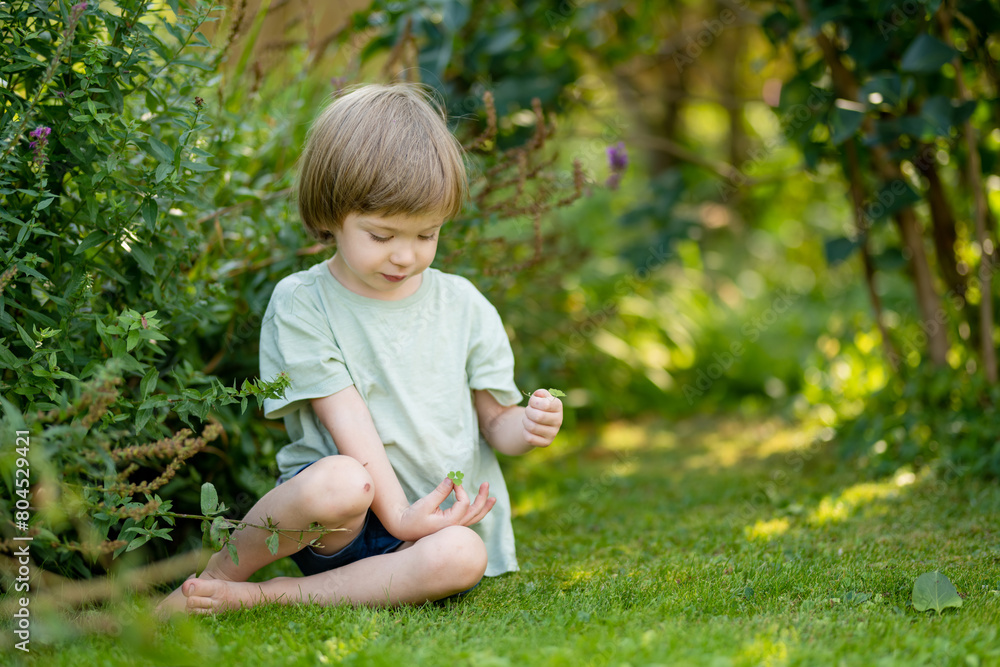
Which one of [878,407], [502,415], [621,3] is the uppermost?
[621,3]

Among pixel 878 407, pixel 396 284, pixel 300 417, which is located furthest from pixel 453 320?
pixel 878 407

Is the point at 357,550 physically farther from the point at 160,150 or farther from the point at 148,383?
the point at 160,150

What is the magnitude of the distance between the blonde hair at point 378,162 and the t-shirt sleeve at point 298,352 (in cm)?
20

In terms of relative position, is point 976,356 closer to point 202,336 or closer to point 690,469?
point 690,469

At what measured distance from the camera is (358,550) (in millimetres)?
1924

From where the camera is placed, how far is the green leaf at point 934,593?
166 cm

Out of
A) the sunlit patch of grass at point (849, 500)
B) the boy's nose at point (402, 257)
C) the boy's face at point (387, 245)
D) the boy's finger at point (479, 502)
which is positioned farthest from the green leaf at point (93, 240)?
the sunlit patch of grass at point (849, 500)

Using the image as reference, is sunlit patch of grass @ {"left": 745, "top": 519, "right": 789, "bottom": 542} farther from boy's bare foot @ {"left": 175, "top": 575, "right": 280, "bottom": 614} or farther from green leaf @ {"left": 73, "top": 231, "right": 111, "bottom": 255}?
green leaf @ {"left": 73, "top": 231, "right": 111, "bottom": 255}

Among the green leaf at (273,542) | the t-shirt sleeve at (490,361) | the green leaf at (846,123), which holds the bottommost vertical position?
the green leaf at (273,542)

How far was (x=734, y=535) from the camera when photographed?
7.63 feet

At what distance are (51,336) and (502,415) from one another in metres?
1.01

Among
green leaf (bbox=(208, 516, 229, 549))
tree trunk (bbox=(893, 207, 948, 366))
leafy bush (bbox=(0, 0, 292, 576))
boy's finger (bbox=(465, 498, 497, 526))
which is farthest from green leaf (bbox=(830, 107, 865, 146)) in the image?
green leaf (bbox=(208, 516, 229, 549))

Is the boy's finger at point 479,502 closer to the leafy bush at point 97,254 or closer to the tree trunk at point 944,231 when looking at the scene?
the leafy bush at point 97,254

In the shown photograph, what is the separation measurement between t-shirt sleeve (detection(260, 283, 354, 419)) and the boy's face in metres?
0.16
